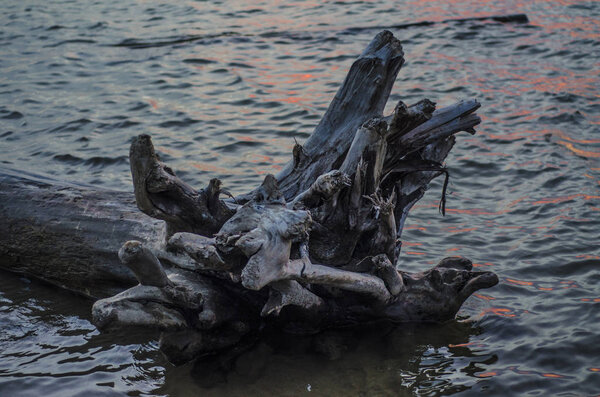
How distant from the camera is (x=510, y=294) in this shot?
531 centimetres

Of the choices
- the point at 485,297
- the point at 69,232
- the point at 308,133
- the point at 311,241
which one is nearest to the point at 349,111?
the point at 311,241

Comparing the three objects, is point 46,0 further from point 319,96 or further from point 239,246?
point 239,246

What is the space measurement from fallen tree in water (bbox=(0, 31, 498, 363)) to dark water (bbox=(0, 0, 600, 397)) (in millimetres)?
258

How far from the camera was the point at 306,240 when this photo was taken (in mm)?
4055

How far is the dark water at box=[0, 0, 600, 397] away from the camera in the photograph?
4418 millimetres

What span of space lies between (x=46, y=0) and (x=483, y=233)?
12.3 metres

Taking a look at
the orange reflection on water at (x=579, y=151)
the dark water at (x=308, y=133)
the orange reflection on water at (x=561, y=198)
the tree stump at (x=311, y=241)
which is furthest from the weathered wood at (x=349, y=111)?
the orange reflection on water at (x=579, y=151)

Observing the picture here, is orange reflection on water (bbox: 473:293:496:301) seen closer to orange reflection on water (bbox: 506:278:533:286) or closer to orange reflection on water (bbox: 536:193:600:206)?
orange reflection on water (bbox: 506:278:533:286)

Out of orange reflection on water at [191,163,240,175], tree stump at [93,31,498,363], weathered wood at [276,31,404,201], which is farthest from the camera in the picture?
orange reflection on water at [191,163,240,175]

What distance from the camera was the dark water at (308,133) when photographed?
442 cm

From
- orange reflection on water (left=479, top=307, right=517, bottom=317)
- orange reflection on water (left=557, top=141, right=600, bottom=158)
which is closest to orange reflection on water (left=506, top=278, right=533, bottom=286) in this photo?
orange reflection on water (left=479, top=307, right=517, bottom=317)

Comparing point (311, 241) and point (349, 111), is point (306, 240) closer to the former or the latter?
point (311, 241)

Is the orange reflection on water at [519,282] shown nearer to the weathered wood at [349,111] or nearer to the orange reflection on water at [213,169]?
the weathered wood at [349,111]

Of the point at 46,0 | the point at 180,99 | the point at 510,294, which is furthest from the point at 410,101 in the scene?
the point at 46,0
